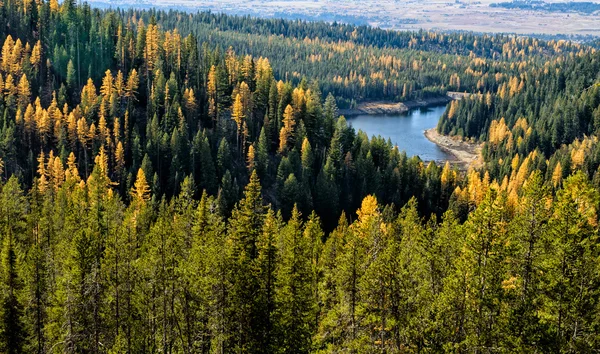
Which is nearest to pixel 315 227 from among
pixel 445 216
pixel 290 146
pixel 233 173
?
pixel 445 216

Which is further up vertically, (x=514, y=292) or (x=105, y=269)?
(x=514, y=292)

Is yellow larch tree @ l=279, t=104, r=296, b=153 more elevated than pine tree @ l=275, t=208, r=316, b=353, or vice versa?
pine tree @ l=275, t=208, r=316, b=353

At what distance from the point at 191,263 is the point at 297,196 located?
89.8 m

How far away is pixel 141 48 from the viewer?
6614 inches

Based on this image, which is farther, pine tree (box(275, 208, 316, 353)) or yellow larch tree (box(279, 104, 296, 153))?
yellow larch tree (box(279, 104, 296, 153))

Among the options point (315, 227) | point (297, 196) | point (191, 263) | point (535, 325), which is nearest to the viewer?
point (535, 325)

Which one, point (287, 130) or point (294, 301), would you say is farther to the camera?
point (287, 130)

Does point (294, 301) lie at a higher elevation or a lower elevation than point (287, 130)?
higher

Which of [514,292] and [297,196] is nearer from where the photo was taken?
[514,292]

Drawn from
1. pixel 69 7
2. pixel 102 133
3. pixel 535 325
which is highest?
pixel 69 7

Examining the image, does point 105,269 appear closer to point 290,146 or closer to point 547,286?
point 547,286

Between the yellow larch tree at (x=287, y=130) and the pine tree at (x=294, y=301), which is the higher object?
the pine tree at (x=294, y=301)

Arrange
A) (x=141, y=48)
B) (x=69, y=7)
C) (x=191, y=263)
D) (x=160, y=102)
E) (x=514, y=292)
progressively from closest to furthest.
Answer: (x=514, y=292), (x=191, y=263), (x=160, y=102), (x=141, y=48), (x=69, y=7)

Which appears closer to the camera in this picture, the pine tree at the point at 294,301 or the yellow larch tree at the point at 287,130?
the pine tree at the point at 294,301
